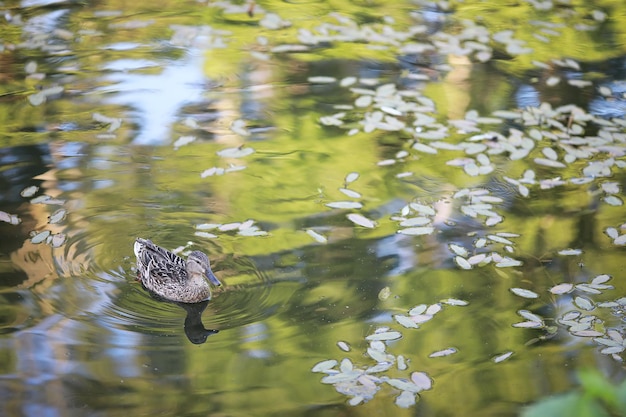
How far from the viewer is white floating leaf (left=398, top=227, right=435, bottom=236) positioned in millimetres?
4926

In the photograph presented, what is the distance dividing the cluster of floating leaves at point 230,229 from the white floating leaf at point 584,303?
69.2 inches

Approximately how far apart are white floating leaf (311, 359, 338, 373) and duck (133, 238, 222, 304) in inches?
27.0

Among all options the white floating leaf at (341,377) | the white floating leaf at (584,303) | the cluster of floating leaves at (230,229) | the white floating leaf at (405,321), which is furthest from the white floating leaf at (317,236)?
the white floating leaf at (584,303)

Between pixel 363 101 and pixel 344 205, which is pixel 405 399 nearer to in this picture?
pixel 344 205

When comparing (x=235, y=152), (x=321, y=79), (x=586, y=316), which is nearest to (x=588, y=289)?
(x=586, y=316)

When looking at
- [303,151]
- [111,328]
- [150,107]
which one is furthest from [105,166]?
[111,328]

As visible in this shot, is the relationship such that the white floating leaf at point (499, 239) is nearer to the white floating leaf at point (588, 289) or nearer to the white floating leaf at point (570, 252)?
the white floating leaf at point (570, 252)

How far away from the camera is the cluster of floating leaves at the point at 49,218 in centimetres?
459

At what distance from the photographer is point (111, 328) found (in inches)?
158

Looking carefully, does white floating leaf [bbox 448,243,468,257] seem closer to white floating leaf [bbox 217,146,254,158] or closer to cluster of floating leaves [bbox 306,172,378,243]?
cluster of floating leaves [bbox 306,172,378,243]

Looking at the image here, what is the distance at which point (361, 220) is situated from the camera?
5047 millimetres

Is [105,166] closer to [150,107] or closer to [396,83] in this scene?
[150,107]

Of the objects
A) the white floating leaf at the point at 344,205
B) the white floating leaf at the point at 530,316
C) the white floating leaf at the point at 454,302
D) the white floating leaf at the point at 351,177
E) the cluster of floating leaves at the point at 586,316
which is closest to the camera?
the cluster of floating leaves at the point at 586,316

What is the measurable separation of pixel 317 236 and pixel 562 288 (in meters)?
1.39
